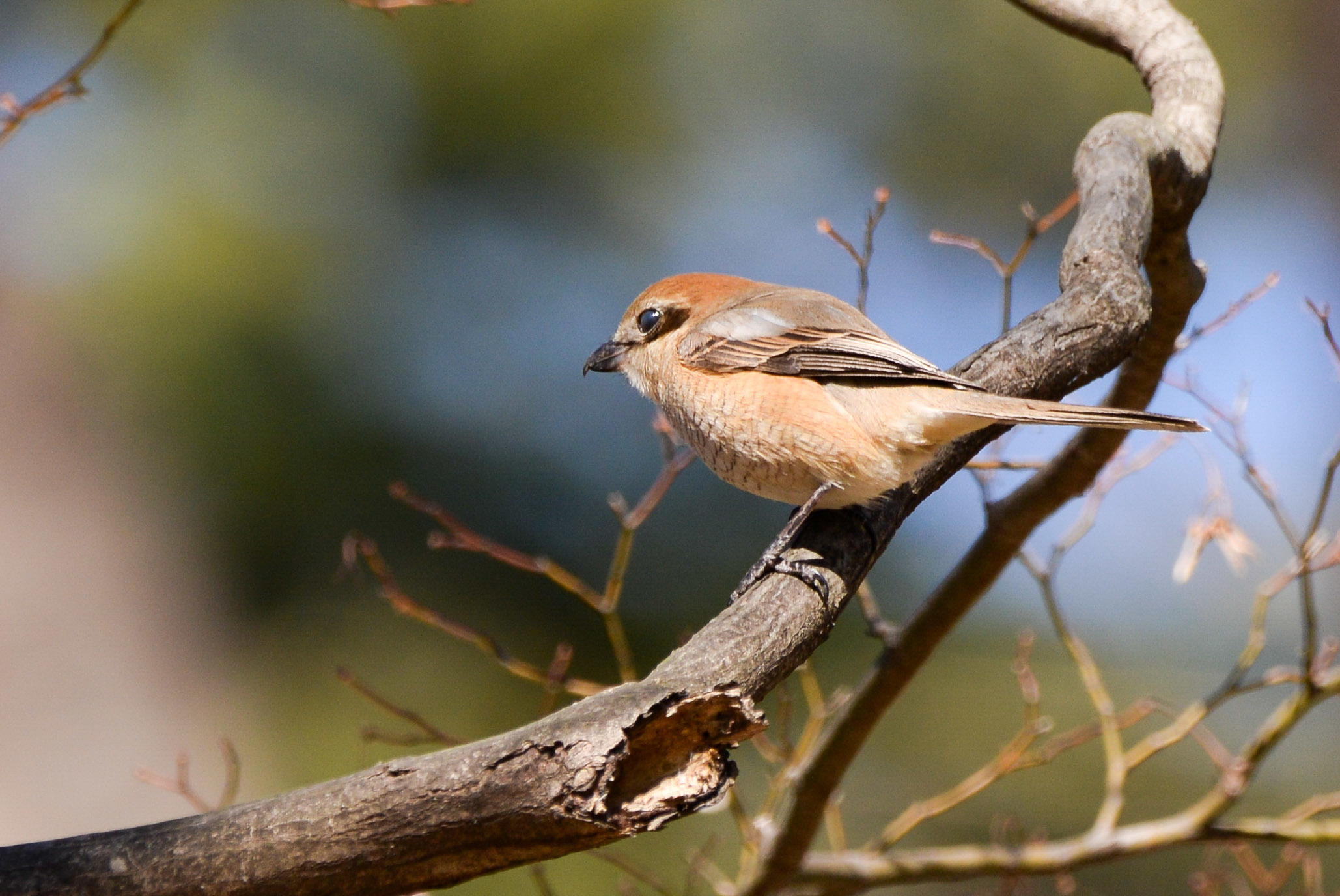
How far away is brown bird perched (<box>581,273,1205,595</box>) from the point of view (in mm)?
1892

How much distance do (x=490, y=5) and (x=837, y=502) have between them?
655 cm

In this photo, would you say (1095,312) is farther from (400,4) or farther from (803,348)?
(400,4)

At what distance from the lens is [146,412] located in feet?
20.3

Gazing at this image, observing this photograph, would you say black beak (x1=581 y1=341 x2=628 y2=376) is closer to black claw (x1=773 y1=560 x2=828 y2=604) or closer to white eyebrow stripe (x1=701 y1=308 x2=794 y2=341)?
white eyebrow stripe (x1=701 y1=308 x2=794 y2=341)

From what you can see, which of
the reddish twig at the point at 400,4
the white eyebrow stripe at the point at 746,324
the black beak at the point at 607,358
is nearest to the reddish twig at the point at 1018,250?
the white eyebrow stripe at the point at 746,324

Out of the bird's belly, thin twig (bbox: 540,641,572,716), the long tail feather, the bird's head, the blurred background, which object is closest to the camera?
the long tail feather

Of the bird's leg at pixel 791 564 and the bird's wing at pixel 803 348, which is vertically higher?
the bird's wing at pixel 803 348

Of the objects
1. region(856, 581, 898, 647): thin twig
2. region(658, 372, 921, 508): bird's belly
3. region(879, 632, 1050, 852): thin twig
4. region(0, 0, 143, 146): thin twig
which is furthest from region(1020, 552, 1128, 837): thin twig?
region(0, 0, 143, 146): thin twig

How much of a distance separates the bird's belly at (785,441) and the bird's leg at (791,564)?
3 centimetres

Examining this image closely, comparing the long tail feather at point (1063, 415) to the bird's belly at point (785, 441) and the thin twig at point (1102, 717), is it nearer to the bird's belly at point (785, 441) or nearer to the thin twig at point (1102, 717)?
the bird's belly at point (785, 441)

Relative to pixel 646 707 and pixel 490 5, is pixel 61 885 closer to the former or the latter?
pixel 646 707

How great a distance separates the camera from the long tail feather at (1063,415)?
1642 mm

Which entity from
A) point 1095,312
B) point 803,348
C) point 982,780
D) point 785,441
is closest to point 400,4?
point 803,348

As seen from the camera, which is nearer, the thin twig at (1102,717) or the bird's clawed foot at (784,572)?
the bird's clawed foot at (784,572)
